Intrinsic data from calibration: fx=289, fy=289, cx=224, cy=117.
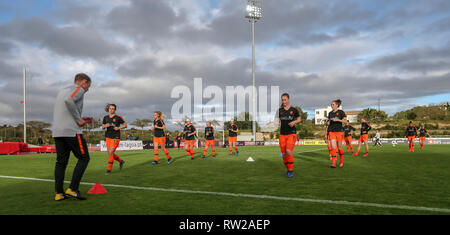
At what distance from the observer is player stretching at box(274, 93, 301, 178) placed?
7.55 metres

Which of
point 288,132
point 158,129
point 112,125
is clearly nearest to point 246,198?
point 288,132

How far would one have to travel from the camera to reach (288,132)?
25.1 feet

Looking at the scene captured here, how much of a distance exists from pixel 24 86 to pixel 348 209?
36.4 m

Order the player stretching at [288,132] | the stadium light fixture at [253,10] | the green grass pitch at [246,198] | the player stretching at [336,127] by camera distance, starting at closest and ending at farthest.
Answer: the green grass pitch at [246,198], the player stretching at [288,132], the player stretching at [336,127], the stadium light fixture at [253,10]

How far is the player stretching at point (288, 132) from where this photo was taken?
297 inches

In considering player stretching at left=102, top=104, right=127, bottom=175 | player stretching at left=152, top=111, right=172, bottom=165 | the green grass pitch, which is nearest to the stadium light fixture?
player stretching at left=152, top=111, right=172, bottom=165

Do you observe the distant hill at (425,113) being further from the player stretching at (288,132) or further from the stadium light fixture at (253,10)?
the player stretching at (288,132)

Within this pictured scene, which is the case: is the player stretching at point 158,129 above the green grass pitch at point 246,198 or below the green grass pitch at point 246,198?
above

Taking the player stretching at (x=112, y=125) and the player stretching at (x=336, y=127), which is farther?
the player stretching at (x=336, y=127)

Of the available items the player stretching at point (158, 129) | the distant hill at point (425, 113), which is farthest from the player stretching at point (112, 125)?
the distant hill at point (425, 113)

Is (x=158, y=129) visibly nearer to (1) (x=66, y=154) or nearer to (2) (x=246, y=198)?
(1) (x=66, y=154)
